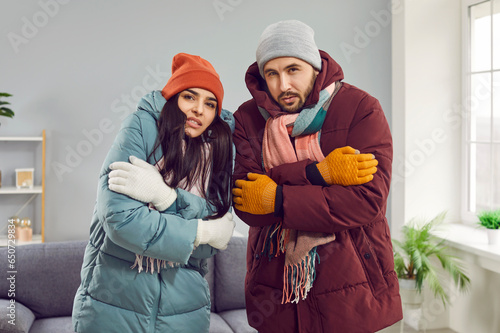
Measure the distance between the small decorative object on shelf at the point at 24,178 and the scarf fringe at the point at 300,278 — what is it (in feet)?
7.74

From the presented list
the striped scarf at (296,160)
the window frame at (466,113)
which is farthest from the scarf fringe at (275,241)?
the window frame at (466,113)

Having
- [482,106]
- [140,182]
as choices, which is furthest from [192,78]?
[482,106]

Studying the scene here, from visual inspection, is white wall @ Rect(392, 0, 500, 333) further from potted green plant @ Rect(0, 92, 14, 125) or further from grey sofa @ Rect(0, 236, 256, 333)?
potted green plant @ Rect(0, 92, 14, 125)

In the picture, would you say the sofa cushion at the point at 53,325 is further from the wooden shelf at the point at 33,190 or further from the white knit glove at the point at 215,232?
the white knit glove at the point at 215,232

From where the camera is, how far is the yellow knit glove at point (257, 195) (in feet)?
4.66

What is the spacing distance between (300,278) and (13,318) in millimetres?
1749

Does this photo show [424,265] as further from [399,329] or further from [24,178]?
[24,178]

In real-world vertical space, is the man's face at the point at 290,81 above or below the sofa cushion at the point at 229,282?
above

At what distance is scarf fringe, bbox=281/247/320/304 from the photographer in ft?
4.80

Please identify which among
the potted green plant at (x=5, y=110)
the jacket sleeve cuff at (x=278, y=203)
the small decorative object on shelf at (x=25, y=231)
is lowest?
the small decorative object on shelf at (x=25, y=231)

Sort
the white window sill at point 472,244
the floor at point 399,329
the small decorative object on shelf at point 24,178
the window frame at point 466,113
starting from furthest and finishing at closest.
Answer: the window frame at point 466,113 < the floor at point 399,329 < the small decorative object on shelf at point 24,178 < the white window sill at point 472,244

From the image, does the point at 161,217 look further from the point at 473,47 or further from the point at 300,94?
the point at 473,47

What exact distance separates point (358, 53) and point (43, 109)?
2369 mm

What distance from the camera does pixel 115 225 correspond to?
1.37 meters
